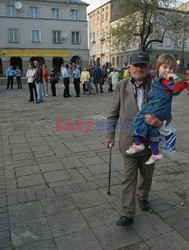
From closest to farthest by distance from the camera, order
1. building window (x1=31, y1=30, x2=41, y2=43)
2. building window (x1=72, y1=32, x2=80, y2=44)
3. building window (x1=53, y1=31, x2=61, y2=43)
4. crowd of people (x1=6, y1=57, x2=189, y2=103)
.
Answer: crowd of people (x1=6, y1=57, x2=189, y2=103), building window (x1=31, y1=30, x2=41, y2=43), building window (x1=53, y1=31, x2=61, y2=43), building window (x1=72, y1=32, x2=80, y2=44)

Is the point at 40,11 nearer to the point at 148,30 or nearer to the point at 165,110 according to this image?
the point at 148,30

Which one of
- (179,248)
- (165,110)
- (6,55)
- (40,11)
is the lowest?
(179,248)

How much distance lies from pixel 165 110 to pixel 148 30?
28646 mm

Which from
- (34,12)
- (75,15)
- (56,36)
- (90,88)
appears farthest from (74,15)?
(90,88)

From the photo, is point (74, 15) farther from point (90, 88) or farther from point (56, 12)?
point (90, 88)

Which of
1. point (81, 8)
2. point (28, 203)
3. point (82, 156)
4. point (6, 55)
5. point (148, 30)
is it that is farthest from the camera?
point (81, 8)

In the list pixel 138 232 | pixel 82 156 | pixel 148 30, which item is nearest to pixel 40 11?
pixel 148 30

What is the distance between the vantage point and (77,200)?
3.49 m

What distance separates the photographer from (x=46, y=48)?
40.4m

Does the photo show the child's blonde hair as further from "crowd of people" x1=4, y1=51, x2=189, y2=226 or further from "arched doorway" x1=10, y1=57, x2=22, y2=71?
"arched doorway" x1=10, y1=57, x2=22, y2=71

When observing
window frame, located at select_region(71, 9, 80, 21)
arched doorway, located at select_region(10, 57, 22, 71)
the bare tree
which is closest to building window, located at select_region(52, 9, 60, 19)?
window frame, located at select_region(71, 9, 80, 21)

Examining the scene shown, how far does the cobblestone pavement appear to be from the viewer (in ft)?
8.92

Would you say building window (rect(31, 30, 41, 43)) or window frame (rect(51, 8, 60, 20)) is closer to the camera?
building window (rect(31, 30, 41, 43))

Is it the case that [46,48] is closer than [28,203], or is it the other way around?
[28,203]
